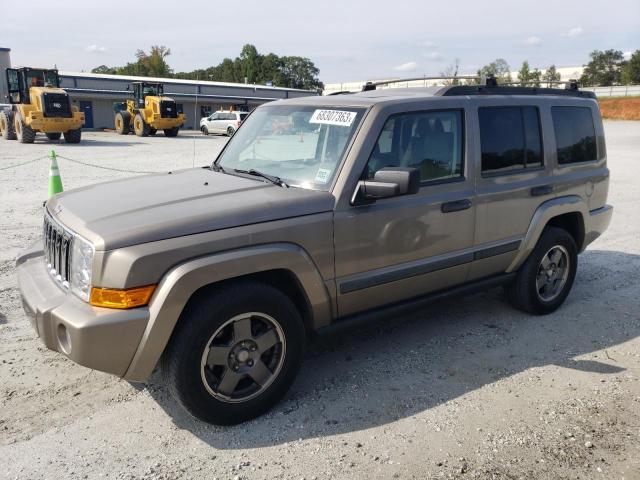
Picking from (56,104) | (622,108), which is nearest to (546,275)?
(56,104)

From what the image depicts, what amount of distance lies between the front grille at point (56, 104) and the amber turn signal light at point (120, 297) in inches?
891

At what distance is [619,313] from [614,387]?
4.91 feet

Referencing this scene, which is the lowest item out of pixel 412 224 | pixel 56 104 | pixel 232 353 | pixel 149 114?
pixel 232 353

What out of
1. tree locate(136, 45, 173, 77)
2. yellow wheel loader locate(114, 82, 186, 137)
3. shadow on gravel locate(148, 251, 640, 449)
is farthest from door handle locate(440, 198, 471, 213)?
tree locate(136, 45, 173, 77)

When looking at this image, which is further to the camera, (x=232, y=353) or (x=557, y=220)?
(x=557, y=220)

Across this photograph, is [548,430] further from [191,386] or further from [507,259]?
[191,386]

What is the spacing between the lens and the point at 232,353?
3.22 metres

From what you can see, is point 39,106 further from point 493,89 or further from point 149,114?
point 493,89

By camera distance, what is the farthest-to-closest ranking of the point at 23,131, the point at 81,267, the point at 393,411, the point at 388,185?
the point at 23,131 → the point at 393,411 → the point at 388,185 → the point at 81,267

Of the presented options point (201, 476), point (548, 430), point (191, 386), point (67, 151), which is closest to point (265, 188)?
point (191, 386)

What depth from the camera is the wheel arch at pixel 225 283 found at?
2867mm

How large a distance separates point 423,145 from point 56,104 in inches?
886

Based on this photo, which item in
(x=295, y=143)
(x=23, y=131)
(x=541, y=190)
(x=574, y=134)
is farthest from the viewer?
(x=23, y=131)

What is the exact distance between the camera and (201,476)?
2859mm
